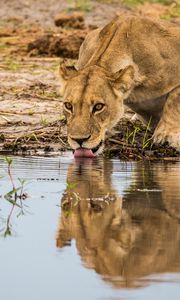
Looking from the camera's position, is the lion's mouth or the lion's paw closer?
the lion's mouth

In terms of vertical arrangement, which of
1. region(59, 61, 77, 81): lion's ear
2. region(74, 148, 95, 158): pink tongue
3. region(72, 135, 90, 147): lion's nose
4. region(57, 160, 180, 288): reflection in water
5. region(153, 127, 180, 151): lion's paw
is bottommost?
region(153, 127, 180, 151): lion's paw

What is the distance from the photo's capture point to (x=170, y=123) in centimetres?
906

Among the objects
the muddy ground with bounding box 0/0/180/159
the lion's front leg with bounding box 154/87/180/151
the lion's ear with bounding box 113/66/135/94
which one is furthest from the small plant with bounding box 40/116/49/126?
the lion's ear with bounding box 113/66/135/94

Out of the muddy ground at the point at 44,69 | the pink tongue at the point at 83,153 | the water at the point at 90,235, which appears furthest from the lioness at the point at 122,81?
the water at the point at 90,235

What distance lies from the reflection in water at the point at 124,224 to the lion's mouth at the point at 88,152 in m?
0.56

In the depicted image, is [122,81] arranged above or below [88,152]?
above

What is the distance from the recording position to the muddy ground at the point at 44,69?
28.6ft

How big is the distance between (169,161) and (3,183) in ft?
5.98

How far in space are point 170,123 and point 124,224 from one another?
3778 mm

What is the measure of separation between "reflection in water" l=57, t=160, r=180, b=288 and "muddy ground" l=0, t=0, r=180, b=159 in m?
1.47

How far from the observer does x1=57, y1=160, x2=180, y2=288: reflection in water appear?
448 cm

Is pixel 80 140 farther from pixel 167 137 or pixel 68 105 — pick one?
pixel 167 137

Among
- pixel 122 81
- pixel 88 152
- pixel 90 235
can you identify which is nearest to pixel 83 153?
pixel 88 152

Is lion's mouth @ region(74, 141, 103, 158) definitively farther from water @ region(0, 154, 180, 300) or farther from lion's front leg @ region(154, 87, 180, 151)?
lion's front leg @ region(154, 87, 180, 151)
